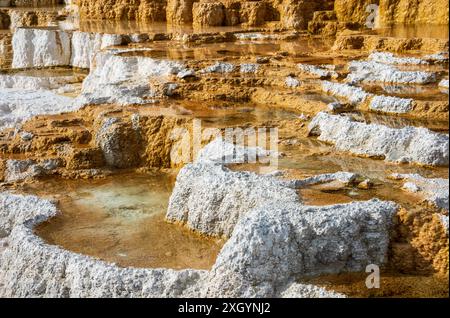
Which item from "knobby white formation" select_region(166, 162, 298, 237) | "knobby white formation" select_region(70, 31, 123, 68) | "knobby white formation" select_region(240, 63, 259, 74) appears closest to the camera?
"knobby white formation" select_region(166, 162, 298, 237)

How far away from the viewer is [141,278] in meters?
5.44

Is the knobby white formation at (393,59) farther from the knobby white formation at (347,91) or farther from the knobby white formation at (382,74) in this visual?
the knobby white formation at (347,91)

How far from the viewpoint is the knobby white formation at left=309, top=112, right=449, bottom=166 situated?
669 cm

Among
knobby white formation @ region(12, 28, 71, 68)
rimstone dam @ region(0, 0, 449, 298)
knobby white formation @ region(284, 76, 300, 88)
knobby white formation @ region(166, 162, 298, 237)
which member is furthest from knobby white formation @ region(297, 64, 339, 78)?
knobby white formation @ region(12, 28, 71, 68)

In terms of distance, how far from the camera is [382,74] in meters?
9.77

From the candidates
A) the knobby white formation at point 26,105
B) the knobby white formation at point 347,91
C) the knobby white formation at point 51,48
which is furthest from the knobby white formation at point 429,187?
the knobby white formation at point 51,48

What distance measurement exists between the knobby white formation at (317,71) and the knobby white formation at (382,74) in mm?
303

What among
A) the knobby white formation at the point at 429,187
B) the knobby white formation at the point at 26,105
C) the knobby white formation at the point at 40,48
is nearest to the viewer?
the knobby white formation at the point at 429,187

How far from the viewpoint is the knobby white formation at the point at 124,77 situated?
1042 cm

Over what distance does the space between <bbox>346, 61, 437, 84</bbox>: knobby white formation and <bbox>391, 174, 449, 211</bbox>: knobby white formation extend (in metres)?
3.34

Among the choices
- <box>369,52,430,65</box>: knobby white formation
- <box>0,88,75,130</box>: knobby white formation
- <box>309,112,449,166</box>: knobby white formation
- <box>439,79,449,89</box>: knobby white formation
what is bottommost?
<box>0,88,75,130</box>: knobby white formation

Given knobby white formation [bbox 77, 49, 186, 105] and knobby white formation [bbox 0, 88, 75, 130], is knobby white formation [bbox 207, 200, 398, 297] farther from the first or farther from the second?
knobby white formation [bbox 0, 88, 75, 130]
